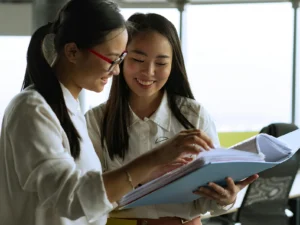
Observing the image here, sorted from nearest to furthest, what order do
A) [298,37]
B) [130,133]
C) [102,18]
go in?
[102,18] → [130,133] → [298,37]

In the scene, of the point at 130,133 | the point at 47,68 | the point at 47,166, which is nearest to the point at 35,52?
the point at 47,68

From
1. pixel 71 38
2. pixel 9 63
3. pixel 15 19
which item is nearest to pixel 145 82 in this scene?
pixel 71 38

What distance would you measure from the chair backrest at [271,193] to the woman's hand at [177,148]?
10.3 ft

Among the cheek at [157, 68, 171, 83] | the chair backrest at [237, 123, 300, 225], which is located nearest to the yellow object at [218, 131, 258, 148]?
the chair backrest at [237, 123, 300, 225]

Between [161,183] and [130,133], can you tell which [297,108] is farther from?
[161,183]

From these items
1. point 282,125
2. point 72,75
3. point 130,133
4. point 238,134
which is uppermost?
→ point 72,75

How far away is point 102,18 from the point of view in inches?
63.1

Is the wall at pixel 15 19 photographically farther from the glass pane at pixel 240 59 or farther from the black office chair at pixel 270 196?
the black office chair at pixel 270 196

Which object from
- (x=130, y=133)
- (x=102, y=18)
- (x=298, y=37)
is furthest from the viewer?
(x=298, y=37)

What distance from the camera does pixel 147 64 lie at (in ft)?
7.17

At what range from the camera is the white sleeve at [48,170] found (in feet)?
4.81

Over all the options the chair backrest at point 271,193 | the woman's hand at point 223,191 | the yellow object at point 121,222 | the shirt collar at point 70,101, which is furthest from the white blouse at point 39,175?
the chair backrest at point 271,193

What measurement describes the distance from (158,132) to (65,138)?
0.70m

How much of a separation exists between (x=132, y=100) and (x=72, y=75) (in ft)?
2.18
